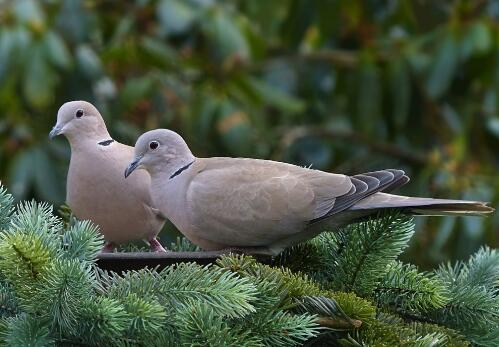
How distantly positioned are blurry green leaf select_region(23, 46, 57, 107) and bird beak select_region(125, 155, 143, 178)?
2.18 m

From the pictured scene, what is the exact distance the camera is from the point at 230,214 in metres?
1.94

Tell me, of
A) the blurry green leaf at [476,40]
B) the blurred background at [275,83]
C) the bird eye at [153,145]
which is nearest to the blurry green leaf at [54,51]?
the blurred background at [275,83]

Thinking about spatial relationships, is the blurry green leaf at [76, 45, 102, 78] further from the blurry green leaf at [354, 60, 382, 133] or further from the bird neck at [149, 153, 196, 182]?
the bird neck at [149, 153, 196, 182]

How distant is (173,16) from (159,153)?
8.18ft

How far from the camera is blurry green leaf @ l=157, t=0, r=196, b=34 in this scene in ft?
14.6

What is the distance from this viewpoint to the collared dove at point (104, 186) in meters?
2.07

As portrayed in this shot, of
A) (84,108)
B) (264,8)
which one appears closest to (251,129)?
(264,8)

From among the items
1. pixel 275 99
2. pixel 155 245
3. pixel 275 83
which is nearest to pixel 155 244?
pixel 155 245

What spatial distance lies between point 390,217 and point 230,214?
31 centimetres

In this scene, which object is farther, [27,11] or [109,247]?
[27,11]

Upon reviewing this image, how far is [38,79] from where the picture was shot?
4.12m

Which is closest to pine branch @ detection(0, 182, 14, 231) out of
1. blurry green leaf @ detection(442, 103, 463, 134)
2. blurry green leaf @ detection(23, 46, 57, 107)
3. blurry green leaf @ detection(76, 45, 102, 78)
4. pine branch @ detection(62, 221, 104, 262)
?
pine branch @ detection(62, 221, 104, 262)

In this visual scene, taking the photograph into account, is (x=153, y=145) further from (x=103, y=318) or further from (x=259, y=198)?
(x=103, y=318)

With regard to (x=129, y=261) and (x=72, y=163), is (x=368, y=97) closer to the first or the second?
(x=72, y=163)
